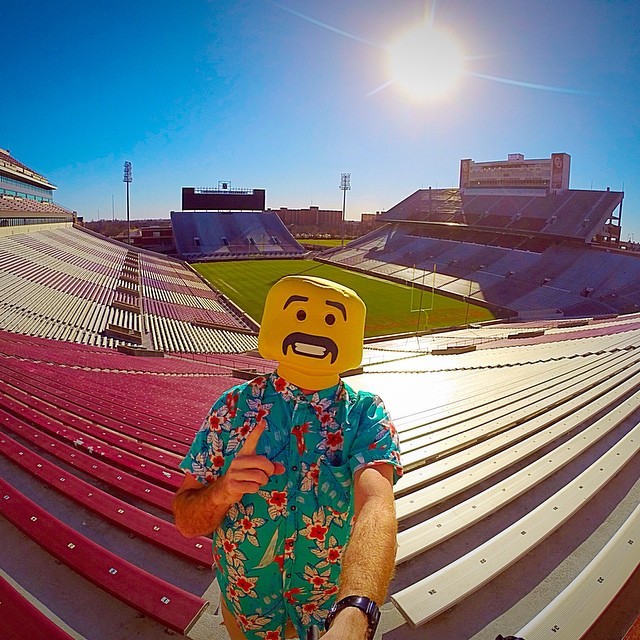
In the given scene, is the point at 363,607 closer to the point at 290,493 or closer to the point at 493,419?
the point at 290,493

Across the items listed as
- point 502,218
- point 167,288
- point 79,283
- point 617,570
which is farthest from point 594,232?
point 617,570

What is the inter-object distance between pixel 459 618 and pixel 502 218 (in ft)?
189

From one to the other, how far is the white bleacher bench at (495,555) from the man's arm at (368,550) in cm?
86

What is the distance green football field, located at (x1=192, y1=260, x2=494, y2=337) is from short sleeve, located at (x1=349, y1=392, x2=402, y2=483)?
23.9m

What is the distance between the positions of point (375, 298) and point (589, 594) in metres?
34.0

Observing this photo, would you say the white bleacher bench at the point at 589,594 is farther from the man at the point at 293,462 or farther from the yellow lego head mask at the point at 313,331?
the yellow lego head mask at the point at 313,331

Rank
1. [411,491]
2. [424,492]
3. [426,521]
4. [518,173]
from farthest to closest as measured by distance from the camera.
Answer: [518,173] < [411,491] < [424,492] < [426,521]

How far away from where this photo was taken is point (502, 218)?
54.3m

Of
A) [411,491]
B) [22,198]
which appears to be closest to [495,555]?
[411,491]

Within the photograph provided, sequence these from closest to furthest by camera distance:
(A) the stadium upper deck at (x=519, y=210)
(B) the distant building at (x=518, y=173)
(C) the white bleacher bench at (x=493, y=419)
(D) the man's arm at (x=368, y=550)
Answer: (D) the man's arm at (x=368, y=550)
(C) the white bleacher bench at (x=493, y=419)
(A) the stadium upper deck at (x=519, y=210)
(B) the distant building at (x=518, y=173)

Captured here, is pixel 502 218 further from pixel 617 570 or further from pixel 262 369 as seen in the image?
pixel 617 570

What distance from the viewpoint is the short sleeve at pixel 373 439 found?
5.48ft

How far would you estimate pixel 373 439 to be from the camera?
1.71 metres

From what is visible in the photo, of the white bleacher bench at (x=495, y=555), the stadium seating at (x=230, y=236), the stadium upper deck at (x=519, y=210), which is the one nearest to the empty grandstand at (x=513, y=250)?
the stadium upper deck at (x=519, y=210)
